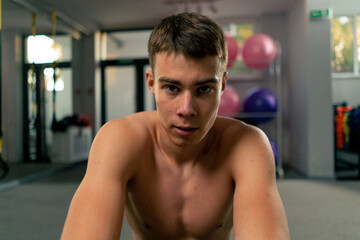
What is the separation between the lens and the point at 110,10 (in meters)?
4.73

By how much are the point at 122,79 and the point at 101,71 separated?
423 millimetres

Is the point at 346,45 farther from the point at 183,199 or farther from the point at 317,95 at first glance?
the point at 183,199

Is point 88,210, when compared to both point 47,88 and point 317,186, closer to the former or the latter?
point 317,186

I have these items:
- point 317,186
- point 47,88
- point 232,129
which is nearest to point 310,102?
point 317,186

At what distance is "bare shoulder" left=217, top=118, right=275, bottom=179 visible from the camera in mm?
818

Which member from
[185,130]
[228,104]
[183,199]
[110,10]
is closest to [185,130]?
[185,130]

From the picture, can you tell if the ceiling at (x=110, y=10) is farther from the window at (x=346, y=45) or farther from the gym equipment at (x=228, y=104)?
the gym equipment at (x=228, y=104)

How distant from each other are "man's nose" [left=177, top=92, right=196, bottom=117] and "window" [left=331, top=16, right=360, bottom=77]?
4535mm

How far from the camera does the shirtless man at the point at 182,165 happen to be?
29.2 inches

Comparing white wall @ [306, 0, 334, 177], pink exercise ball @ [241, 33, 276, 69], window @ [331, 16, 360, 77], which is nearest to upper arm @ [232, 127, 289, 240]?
pink exercise ball @ [241, 33, 276, 69]

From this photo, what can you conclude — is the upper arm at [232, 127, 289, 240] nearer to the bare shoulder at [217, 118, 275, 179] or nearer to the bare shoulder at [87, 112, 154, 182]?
the bare shoulder at [217, 118, 275, 179]

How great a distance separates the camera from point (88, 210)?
0.72 m

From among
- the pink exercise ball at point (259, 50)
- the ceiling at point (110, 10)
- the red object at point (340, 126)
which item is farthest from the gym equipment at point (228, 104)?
the ceiling at point (110, 10)

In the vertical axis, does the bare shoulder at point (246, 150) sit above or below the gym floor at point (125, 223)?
above
